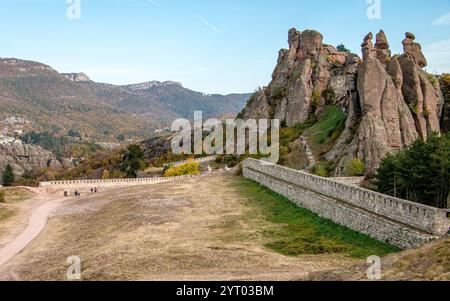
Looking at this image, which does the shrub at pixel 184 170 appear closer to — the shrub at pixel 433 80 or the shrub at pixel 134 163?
the shrub at pixel 134 163

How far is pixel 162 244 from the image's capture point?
896 inches

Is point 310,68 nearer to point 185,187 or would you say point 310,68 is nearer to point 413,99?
point 413,99

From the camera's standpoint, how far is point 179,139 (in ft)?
358

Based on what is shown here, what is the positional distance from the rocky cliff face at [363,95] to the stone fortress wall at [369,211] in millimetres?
19665

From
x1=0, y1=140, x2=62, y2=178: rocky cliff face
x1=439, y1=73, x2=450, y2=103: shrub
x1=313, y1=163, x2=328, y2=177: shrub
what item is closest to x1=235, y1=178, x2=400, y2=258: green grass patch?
x1=313, y1=163, x2=328, y2=177: shrub

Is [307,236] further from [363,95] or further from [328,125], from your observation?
[328,125]

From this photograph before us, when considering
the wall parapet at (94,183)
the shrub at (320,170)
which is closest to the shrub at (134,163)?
the wall parapet at (94,183)

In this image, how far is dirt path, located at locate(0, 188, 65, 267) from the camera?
26672 millimetres

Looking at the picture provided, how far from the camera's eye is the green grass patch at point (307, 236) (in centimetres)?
2047

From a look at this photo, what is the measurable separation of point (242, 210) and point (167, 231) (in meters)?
7.04

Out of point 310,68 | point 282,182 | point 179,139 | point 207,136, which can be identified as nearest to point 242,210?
point 282,182

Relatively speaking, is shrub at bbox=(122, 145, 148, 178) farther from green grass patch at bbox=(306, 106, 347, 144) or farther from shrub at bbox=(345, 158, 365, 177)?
shrub at bbox=(345, 158, 365, 177)

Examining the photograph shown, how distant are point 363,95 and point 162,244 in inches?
1585

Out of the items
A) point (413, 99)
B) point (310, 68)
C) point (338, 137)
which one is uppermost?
point (310, 68)
